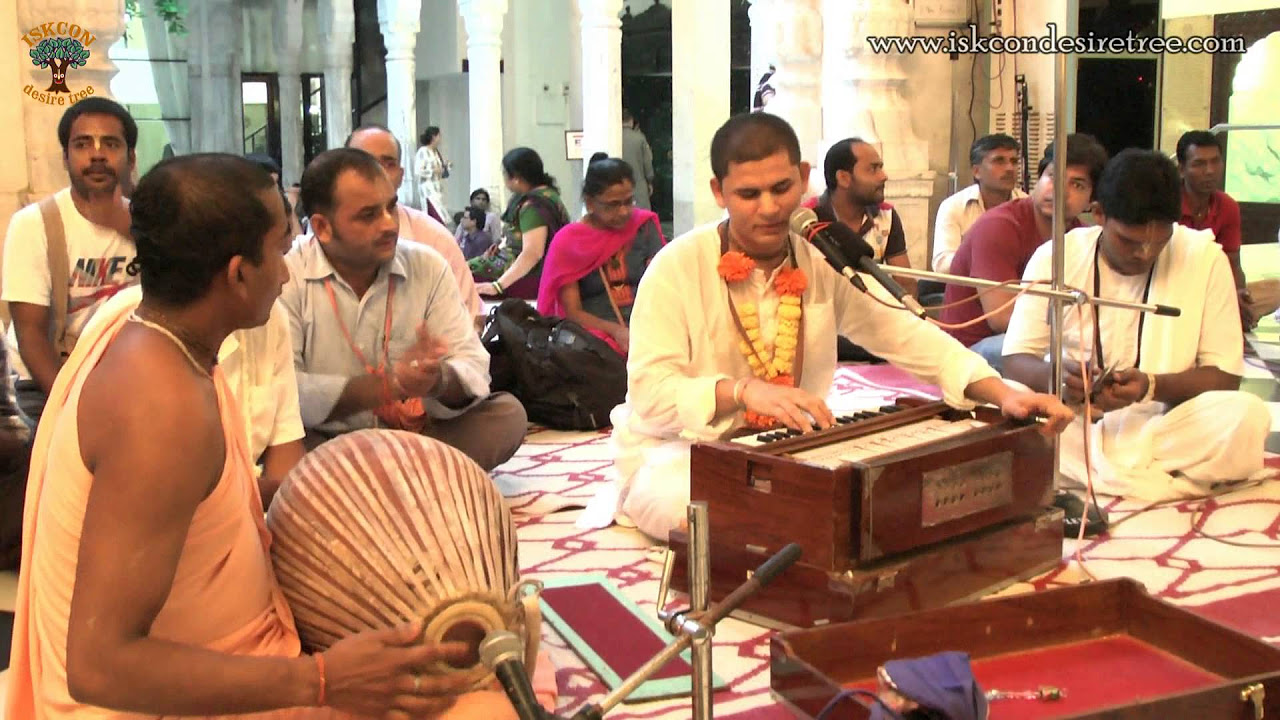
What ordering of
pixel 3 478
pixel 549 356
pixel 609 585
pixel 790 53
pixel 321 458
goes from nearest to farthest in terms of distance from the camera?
pixel 321 458 → pixel 609 585 → pixel 3 478 → pixel 549 356 → pixel 790 53

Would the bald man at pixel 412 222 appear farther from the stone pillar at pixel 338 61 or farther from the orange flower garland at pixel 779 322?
the stone pillar at pixel 338 61

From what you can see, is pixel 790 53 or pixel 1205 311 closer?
pixel 1205 311

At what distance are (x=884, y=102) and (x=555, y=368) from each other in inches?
165

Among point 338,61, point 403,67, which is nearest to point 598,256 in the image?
point 403,67

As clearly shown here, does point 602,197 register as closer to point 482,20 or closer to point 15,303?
point 15,303

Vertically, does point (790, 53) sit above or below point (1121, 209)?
above

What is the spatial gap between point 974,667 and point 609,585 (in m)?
1.07

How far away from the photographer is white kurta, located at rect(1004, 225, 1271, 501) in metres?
4.33

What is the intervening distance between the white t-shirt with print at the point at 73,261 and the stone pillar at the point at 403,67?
1066 cm

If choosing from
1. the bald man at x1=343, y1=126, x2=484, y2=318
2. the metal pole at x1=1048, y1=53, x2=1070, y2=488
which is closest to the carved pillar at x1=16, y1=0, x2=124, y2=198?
the bald man at x1=343, y1=126, x2=484, y2=318

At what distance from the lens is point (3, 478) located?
383 cm

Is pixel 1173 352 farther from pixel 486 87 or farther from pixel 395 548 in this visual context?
pixel 486 87

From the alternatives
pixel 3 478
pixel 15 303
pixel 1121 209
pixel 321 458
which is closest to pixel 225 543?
pixel 321 458

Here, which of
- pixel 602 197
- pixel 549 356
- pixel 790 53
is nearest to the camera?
pixel 549 356
